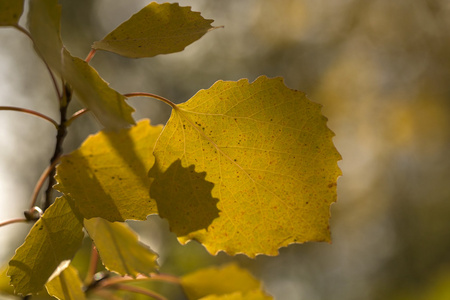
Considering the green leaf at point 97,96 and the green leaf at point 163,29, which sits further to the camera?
the green leaf at point 163,29

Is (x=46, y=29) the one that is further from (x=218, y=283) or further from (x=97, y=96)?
(x=218, y=283)

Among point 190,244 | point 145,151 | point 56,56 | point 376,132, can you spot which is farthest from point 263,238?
point 376,132

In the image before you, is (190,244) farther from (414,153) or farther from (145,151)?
(414,153)

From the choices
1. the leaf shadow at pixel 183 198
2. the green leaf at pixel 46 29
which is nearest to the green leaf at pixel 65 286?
the leaf shadow at pixel 183 198

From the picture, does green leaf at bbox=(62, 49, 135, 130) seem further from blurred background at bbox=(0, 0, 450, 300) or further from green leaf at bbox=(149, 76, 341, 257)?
blurred background at bbox=(0, 0, 450, 300)

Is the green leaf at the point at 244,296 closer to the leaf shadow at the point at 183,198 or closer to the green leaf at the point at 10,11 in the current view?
the leaf shadow at the point at 183,198

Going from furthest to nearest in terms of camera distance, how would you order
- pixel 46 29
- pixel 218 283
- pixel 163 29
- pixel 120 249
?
pixel 218 283 < pixel 120 249 < pixel 163 29 < pixel 46 29

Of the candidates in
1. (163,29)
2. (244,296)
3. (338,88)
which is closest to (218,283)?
(244,296)
